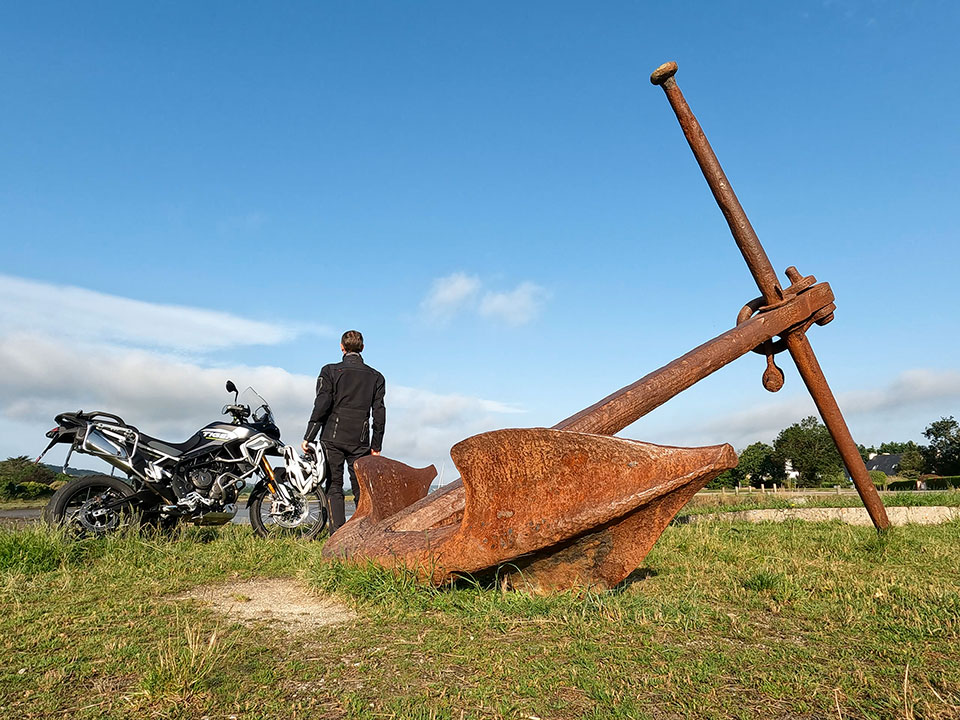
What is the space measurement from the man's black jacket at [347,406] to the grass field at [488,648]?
1.90m

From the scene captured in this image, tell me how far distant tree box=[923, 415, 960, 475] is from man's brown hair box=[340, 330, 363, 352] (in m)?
54.8

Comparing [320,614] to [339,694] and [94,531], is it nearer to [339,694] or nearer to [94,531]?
[339,694]

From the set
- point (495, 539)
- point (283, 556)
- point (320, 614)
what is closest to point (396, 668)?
point (495, 539)

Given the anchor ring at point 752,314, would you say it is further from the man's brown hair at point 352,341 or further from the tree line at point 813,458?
the tree line at point 813,458

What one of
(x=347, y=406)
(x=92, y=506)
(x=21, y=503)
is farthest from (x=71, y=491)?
(x=21, y=503)

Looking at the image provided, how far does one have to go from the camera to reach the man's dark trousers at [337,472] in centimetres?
616

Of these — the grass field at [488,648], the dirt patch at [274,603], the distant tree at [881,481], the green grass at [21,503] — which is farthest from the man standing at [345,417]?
the distant tree at [881,481]

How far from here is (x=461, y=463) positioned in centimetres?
296

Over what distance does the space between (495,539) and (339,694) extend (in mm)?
967

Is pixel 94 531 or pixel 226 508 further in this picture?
pixel 226 508

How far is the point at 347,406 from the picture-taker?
6.15 metres

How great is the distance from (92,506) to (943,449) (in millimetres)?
61435

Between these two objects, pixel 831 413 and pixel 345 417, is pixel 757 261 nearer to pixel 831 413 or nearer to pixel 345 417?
pixel 831 413

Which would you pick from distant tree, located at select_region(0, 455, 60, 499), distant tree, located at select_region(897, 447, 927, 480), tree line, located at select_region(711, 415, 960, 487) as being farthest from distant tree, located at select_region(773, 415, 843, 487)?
distant tree, located at select_region(0, 455, 60, 499)
